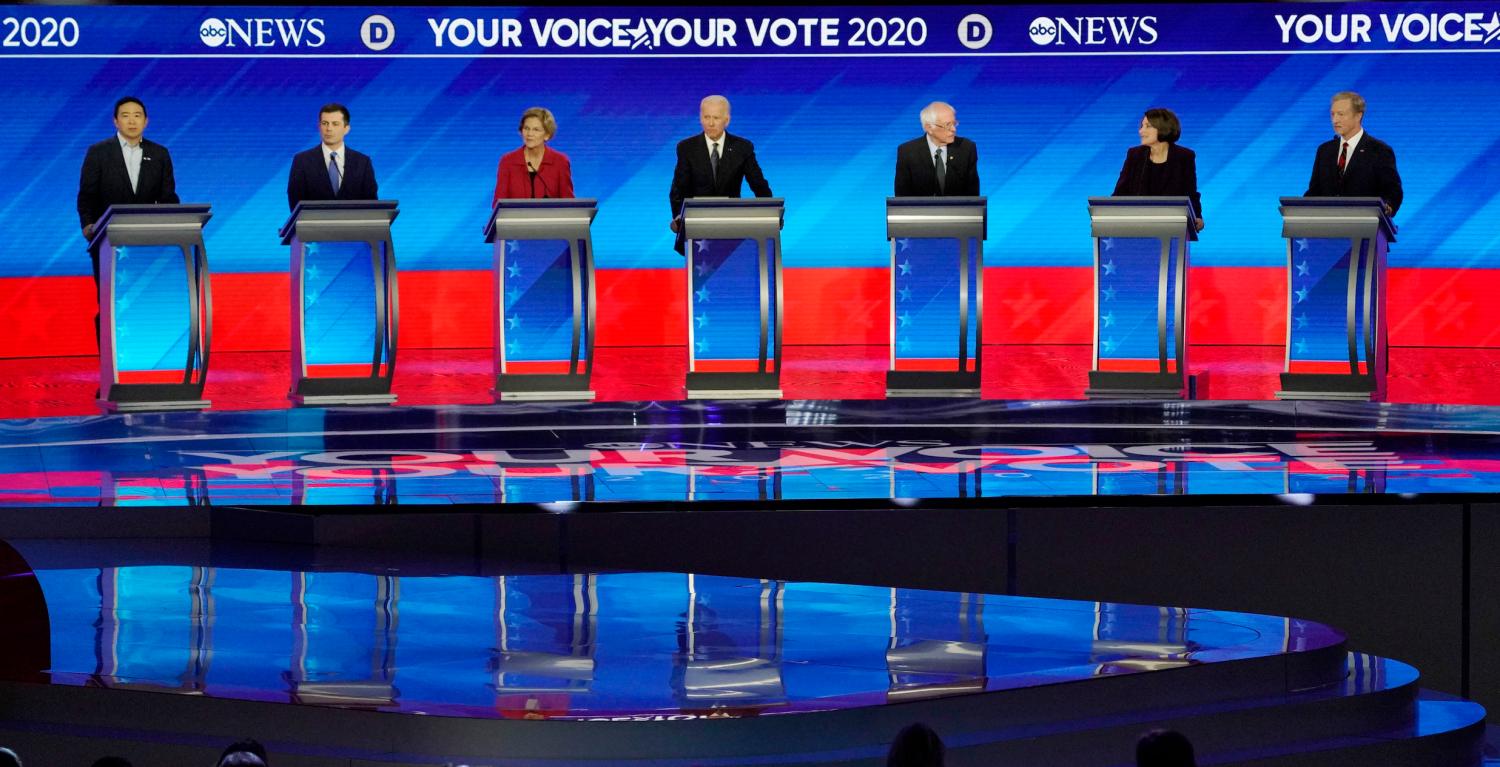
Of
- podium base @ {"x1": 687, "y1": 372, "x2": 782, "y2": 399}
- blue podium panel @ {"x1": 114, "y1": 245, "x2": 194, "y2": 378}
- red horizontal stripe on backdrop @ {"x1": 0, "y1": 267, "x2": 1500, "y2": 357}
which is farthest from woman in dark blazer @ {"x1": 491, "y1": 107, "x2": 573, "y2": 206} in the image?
red horizontal stripe on backdrop @ {"x1": 0, "y1": 267, "x2": 1500, "y2": 357}

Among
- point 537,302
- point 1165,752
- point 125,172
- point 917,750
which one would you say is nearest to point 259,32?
point 125,172

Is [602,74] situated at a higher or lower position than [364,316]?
higher

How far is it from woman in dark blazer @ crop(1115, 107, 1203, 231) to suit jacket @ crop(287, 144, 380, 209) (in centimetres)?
354

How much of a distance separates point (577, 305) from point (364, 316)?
97 cm

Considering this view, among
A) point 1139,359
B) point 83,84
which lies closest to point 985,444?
point 1139,359

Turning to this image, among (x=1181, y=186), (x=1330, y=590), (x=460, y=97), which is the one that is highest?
(x=460, y=97)

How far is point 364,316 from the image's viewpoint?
893cm

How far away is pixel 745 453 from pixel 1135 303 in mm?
2752

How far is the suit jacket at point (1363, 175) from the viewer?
9242 mm

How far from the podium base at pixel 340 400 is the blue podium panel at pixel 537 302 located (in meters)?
0.58

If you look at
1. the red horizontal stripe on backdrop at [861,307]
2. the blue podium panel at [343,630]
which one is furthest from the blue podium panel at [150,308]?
the red horizontal stripe on backdrop at [861,307]

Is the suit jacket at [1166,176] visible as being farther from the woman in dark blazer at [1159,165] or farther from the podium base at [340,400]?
the podium base at [340,400]

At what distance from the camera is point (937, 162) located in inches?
378

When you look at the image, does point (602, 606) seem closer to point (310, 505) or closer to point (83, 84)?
point (310, 505)
